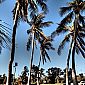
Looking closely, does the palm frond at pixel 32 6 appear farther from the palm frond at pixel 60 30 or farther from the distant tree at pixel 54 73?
the distant tree at pixel 54 73

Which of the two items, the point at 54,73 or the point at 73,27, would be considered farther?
the point at 54,73

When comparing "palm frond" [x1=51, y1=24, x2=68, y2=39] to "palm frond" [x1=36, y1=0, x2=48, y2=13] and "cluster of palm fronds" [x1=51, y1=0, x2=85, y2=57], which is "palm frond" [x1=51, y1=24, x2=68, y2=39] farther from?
"palm frond" [x1=36, y1=0, x2=48, y2=13]

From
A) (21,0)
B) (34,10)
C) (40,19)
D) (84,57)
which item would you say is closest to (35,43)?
(40,19)

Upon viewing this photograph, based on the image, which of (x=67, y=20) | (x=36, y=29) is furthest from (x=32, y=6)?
(x=36, y=29)

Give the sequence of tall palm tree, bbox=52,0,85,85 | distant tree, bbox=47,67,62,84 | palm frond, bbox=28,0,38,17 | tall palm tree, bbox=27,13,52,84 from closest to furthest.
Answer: palm frond, bbox=28,0,38,17 < tall palm tree, bbox=52,0,85,85 < tall palm tree, bbox=27,13,52,84 < distant tree, bbox=47,67,62,84

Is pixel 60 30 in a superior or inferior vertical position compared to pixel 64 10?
inferior

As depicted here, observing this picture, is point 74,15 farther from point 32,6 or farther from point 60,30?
point 32,6

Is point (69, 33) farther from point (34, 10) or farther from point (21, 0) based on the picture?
point (21, 0)

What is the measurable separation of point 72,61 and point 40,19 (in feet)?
39.2

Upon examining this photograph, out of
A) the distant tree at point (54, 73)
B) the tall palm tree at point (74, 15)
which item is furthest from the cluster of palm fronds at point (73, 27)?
the distant tree at point (54, 73)

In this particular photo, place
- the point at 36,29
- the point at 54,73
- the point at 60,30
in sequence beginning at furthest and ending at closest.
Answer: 1. the point at 54,73
2. the point at 36,29
3. the point at 60,30

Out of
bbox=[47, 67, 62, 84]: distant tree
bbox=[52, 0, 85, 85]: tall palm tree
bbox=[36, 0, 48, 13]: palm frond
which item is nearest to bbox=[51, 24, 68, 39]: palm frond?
bbox=[52, 0, 85, 85]: tall palm tree

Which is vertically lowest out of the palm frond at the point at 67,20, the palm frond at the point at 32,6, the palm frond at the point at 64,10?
the palm frond at the point at 32,6

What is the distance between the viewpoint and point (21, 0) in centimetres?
2053
